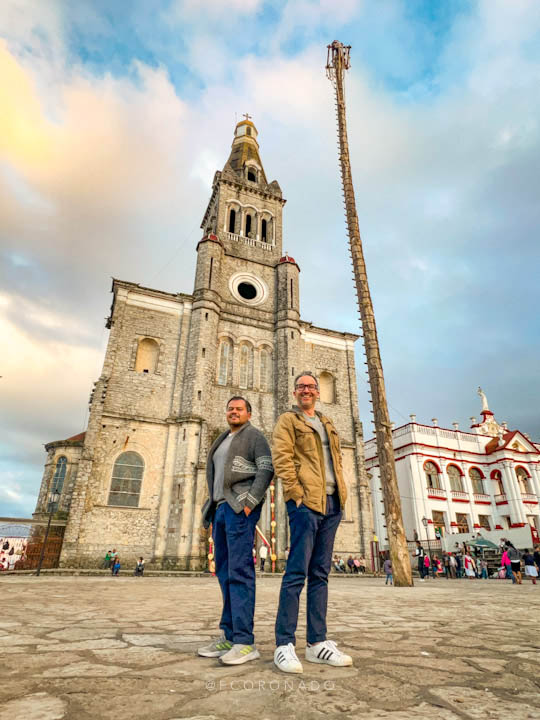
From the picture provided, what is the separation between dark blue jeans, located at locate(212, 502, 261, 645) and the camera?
8.63ft

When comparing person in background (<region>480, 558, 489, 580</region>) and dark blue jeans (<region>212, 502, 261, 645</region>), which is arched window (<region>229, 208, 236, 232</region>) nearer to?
person in background (<region>480, 558, 489, 580</region>)

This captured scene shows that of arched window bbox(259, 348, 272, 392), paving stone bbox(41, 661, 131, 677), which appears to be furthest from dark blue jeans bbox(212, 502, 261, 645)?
Result: arched window bbox(259, 348, 272, 392)

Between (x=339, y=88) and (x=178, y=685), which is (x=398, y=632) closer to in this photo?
(x=178, y=685)

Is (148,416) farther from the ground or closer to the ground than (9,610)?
farther from the ground

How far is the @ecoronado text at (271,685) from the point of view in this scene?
6.57 ft

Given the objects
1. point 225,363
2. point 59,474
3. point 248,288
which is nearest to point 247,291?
point 248,288

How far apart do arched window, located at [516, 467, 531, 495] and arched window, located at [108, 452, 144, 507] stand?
26.0m

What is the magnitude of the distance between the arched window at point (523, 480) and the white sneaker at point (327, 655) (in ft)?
106

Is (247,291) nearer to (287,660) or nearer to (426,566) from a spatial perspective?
(426,566)

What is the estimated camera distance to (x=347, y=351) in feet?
85.1

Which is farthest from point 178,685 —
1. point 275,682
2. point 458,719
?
point 458,719

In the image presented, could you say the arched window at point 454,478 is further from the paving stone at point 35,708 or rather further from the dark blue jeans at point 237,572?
the paving stone at point 35,708

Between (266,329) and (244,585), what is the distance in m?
21.5

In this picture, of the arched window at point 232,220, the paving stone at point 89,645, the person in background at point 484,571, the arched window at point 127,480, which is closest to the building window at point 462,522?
the person in background at point 484,571
